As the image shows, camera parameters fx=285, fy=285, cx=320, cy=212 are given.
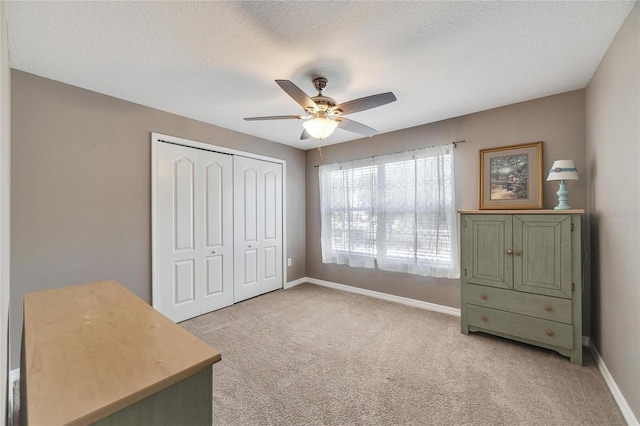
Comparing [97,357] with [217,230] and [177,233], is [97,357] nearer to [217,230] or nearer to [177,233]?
[177,233]

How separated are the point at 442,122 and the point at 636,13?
1.90 meters

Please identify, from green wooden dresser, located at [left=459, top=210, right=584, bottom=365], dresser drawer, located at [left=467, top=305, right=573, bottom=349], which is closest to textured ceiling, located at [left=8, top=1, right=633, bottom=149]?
green wooden dresser, located at [left=459, top=210, right=584, bottom=365]

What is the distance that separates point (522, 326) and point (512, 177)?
1.45 metres

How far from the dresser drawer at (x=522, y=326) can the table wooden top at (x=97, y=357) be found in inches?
104

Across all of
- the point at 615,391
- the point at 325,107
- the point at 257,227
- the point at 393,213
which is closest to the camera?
the point at 615,391

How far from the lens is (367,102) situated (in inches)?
81.7

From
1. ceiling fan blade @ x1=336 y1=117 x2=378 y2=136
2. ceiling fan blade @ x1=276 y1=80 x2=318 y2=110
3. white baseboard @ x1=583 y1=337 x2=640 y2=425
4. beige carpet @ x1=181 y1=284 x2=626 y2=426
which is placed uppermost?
ceiling fan blade @ x1=276 y1=80 x2=318 y2=110

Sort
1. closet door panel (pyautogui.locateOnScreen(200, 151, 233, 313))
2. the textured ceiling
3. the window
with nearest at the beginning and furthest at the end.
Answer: the textured ceiling
the window
closet door panel (pyautogui.locateOnScreen(200, 151, 233, 313))

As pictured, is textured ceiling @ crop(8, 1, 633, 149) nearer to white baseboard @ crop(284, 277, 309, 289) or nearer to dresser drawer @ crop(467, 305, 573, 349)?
dresser drawer @ crop(467, 305, 573, 349)

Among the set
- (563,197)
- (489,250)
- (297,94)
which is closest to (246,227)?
(297,94)

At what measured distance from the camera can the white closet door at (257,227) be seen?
3.90 meters

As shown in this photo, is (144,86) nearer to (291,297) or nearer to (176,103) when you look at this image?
(176,103)

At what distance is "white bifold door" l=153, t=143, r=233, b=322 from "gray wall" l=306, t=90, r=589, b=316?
1613 millimetres

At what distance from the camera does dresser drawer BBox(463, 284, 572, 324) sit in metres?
2.37
